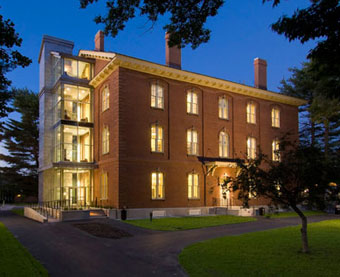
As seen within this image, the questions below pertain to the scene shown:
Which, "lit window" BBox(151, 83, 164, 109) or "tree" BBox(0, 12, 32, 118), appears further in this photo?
"lit window" BBox(151, 83, 164, 109)

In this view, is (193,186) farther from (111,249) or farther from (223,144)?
(111,249)

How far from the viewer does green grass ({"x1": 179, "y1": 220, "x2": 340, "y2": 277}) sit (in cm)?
996

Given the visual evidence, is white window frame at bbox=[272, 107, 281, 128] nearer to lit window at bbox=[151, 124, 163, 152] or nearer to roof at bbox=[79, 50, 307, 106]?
roof at bbox=[79, 50, 307, 106]

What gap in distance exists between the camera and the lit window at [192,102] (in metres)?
30.6

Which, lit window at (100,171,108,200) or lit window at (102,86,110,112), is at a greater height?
lit window at (102,86,110,112)

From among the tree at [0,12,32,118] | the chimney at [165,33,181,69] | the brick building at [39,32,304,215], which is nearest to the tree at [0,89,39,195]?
the brick building at [39,32,304,215]

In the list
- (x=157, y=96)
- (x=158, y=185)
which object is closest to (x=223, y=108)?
(x=157, y=96)

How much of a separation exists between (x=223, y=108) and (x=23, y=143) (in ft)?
115

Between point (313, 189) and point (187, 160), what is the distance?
1733 cm

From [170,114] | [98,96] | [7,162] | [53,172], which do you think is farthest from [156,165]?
[7,162]

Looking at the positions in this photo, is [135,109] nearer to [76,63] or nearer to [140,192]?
[140,192]

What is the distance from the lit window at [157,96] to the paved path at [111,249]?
10.6 meters

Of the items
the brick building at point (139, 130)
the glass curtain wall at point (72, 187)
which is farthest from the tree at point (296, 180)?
the glass curtain wall at point (72, 187)

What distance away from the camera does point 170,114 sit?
2911 centimetres
